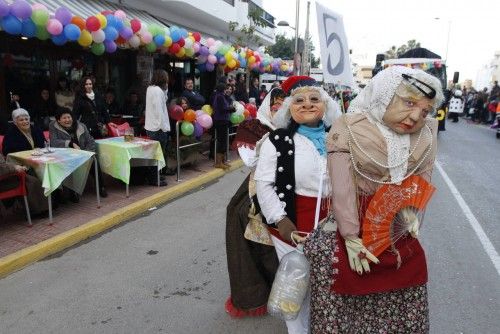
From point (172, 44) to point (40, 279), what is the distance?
6.06 m

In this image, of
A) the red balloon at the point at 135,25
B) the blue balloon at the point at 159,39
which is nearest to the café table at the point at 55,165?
the red balloon at the point at 135,25

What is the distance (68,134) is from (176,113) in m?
2.16

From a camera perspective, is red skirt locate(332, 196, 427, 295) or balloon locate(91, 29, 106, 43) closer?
red skirt locate(332, 196, 427, 295)

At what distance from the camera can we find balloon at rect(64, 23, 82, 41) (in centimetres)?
629

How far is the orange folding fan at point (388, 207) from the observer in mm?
1833

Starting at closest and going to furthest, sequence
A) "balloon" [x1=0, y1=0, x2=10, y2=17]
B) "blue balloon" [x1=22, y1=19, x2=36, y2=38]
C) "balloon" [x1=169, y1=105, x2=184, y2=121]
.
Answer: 1. "balloon" [x1=0, y1=0, x2=10, y2=17]
2. "blue balloon" [x1=22, y1=19, x2=36, y2=38]
3. "balloon" [x1=169, y1=105, x2=184, y2=121]

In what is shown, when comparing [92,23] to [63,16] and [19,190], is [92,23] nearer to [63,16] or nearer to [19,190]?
[63,16]

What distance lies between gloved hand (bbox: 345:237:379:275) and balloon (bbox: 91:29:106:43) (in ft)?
20.7

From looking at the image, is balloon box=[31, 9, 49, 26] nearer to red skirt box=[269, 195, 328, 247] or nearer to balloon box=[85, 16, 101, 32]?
balloon box=[85, 16, 101, 32]

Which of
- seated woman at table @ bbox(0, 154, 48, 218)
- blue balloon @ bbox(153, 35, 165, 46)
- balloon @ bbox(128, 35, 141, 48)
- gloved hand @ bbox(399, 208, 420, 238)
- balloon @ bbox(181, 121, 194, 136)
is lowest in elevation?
seated woman at table @ bbox(0, 154, 48, 218)

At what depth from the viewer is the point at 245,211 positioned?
2.87 metres

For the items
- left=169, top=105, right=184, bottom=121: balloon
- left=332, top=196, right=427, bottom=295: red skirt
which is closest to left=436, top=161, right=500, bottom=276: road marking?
left=332, top=196, right=427, bottom=295: red skirt

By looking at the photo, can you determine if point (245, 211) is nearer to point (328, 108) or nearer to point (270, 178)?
point (270, 178)

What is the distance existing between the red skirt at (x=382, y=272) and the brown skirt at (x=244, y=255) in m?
A: 1.03
